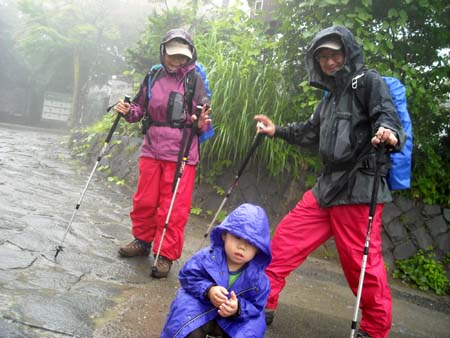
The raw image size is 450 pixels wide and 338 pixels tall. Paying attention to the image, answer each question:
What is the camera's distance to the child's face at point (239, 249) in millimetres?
2254

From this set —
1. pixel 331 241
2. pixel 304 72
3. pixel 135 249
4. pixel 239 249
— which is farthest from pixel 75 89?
pixel 239 249

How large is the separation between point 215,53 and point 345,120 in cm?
459

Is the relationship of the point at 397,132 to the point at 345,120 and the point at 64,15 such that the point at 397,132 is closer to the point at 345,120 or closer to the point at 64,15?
the point at 345,120

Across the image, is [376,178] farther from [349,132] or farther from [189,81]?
[189,81]

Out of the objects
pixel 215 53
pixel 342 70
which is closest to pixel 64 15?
pixel 215 53

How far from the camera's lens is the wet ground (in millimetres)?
2662

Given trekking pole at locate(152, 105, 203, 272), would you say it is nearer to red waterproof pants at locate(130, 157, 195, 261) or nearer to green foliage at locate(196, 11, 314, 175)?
red waterproof pants at locate(130, 157, 195, 261)

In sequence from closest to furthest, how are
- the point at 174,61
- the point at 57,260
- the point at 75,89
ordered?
the point at 57,260 → the point at 174,61 → the point at 75,89

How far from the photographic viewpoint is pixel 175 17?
1004 centimetres

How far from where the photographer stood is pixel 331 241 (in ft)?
18.8

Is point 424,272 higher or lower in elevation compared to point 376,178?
lower

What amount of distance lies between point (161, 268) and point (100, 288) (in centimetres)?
60

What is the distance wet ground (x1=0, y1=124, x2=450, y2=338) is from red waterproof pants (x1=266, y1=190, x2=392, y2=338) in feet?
1.75

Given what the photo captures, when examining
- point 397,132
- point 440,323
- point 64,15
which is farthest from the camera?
point 64,15
